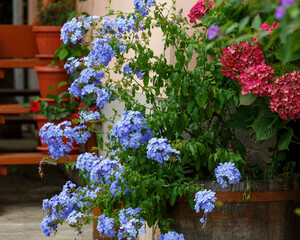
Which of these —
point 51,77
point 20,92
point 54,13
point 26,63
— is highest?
point 54,13

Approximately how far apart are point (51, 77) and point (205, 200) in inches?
103

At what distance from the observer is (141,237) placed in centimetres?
336

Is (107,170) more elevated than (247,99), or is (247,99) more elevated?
(247,99)

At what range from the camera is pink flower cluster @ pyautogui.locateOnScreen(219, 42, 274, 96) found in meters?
2.34

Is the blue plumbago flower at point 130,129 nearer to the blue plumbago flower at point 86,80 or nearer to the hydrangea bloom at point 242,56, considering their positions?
the blue plumbago flower at point 86,80

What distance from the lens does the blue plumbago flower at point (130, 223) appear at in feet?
7.66

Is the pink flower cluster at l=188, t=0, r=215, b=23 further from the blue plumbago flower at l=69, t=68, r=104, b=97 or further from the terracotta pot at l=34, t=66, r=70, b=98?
the terracotta pot at l=34, t=66, r=70, b=98

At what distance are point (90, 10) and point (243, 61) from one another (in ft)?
9.22

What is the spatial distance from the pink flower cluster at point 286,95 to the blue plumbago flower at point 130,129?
1.75 ft

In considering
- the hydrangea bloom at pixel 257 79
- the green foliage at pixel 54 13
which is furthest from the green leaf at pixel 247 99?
the green foliage at pixel 54 13

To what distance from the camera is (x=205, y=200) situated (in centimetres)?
229

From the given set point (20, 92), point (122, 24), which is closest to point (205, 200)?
point (122, 24)

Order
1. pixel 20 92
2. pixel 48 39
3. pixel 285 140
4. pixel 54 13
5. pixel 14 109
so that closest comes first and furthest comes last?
pixel 285 140 → pixel 14 109 → pixel 48 39 → pixel 54 13 → pixel 20 92

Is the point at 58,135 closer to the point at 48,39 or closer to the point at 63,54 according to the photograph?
the point at 63,54
